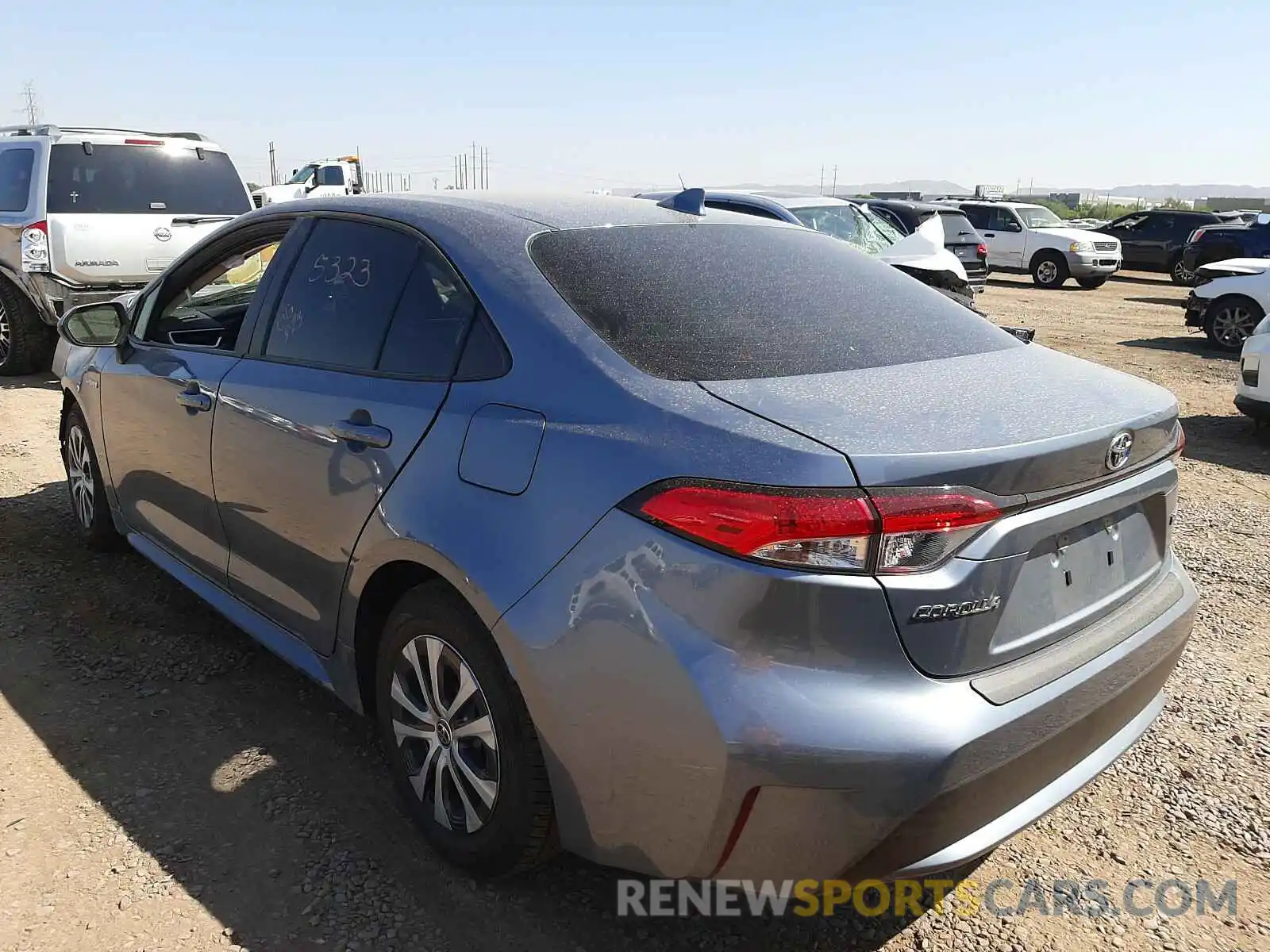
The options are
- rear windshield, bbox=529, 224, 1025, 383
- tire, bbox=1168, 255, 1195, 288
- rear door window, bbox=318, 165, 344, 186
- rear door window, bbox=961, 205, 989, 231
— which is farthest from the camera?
rear door window, bbox=961, 205, 989, 231

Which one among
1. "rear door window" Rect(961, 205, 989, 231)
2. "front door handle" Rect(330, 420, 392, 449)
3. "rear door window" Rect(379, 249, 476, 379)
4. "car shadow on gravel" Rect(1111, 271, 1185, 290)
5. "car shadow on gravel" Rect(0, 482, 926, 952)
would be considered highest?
"rear door window" Rect(961, 205, 989, 231)

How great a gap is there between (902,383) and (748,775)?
0.94 meters

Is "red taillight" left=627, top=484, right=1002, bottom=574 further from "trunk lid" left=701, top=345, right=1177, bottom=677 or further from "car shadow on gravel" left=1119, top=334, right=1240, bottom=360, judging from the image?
"car shadow on gravel" left=1119, top=334, right=1240, bottom=360

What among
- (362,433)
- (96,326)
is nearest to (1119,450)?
(362,433)

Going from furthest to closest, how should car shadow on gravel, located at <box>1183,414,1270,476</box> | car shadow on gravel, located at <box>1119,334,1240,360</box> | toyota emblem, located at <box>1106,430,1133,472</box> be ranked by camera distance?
1. car shadow on gravel, located at <box>1119,334,1240,360</box>
2. car shadow on gravel, located at <box>1183,414,1270,476</box>
3. toyota emblem, located at <box>1106,430,1133,472</box>

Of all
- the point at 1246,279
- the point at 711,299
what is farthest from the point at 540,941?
the point at 1246,279

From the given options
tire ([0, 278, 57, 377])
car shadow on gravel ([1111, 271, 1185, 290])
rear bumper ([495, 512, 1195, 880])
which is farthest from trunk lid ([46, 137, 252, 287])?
car shadow on gravel ([1111, 271, 1185, 290])

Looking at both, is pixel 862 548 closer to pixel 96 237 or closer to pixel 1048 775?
pixel 1048 775

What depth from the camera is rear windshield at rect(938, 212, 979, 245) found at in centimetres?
1708

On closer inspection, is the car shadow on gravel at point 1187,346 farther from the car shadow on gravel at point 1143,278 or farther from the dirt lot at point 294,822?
the car shadow on gravel at point 1143,278

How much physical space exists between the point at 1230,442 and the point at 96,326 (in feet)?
24.5

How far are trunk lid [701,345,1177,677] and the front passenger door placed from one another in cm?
201

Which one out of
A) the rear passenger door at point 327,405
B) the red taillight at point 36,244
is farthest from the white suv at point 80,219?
the rear passenger door at point 327,405

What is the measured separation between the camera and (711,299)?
2.54 metres
